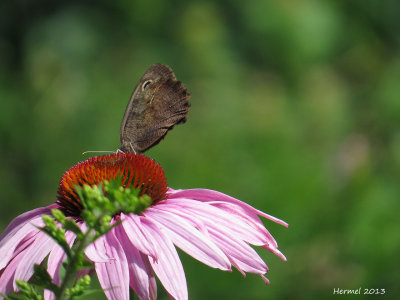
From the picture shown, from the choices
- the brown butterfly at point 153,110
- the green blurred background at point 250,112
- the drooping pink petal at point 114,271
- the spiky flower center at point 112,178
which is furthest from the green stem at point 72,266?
the green blurred background at point 250,112

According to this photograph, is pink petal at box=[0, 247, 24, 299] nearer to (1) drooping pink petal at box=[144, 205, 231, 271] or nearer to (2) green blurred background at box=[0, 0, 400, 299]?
(1) drooping pink petal at box=[144, 205, 231, 271]

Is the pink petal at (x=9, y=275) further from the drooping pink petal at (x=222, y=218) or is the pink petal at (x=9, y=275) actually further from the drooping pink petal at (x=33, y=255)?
the drooping pink petal at (x=222, y=218)

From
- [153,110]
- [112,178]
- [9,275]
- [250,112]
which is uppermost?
[250,112]

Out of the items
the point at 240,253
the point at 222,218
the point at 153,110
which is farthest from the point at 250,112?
the point at 240,253

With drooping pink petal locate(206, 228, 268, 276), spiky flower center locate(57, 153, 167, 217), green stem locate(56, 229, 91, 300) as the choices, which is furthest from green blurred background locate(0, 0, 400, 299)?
green stem locate(56, 229, 91, 300)

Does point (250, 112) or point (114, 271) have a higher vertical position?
point (250, 112)

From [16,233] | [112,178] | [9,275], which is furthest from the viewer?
[112,178]

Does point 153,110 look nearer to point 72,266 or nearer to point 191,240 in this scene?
point 191,240
